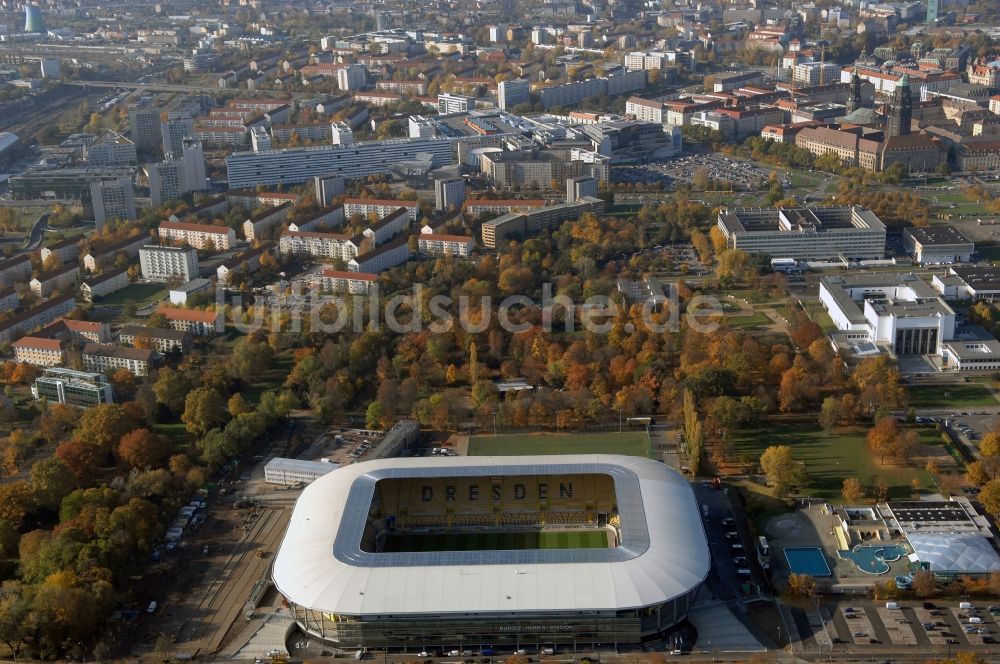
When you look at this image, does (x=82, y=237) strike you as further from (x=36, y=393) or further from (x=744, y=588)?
(x=744, y=588)

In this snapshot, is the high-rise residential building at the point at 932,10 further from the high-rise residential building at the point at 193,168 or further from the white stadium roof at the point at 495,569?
the white stadium roof at the point at 495,569

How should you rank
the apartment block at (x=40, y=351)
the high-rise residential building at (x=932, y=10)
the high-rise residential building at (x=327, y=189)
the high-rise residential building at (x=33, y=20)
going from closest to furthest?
1. the apartment block at (x=40, y=351)
2. the high-rise residential building at (x=327, y=189)
3. the high-rise residential building at (x=932, y=10)
4. the high-rise residential building at (x=33, y=20)

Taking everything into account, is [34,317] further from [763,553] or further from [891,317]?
[891,317]

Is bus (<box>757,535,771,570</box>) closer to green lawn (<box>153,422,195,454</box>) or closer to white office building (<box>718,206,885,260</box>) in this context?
green lawn (<box>153,422,195,454</box>)

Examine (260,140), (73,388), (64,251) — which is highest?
(260,140)

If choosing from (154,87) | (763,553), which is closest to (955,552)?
(763,553)

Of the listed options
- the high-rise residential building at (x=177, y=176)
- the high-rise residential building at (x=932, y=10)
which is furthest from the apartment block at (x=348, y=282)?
the high-rise residential building at (x=932, y=10)

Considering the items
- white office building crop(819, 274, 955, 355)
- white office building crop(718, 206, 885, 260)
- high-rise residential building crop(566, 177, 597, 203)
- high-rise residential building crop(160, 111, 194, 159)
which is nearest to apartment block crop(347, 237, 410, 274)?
high-rise residential building crop(566, 177, 597, 203)

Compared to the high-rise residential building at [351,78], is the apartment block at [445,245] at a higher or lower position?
lower
